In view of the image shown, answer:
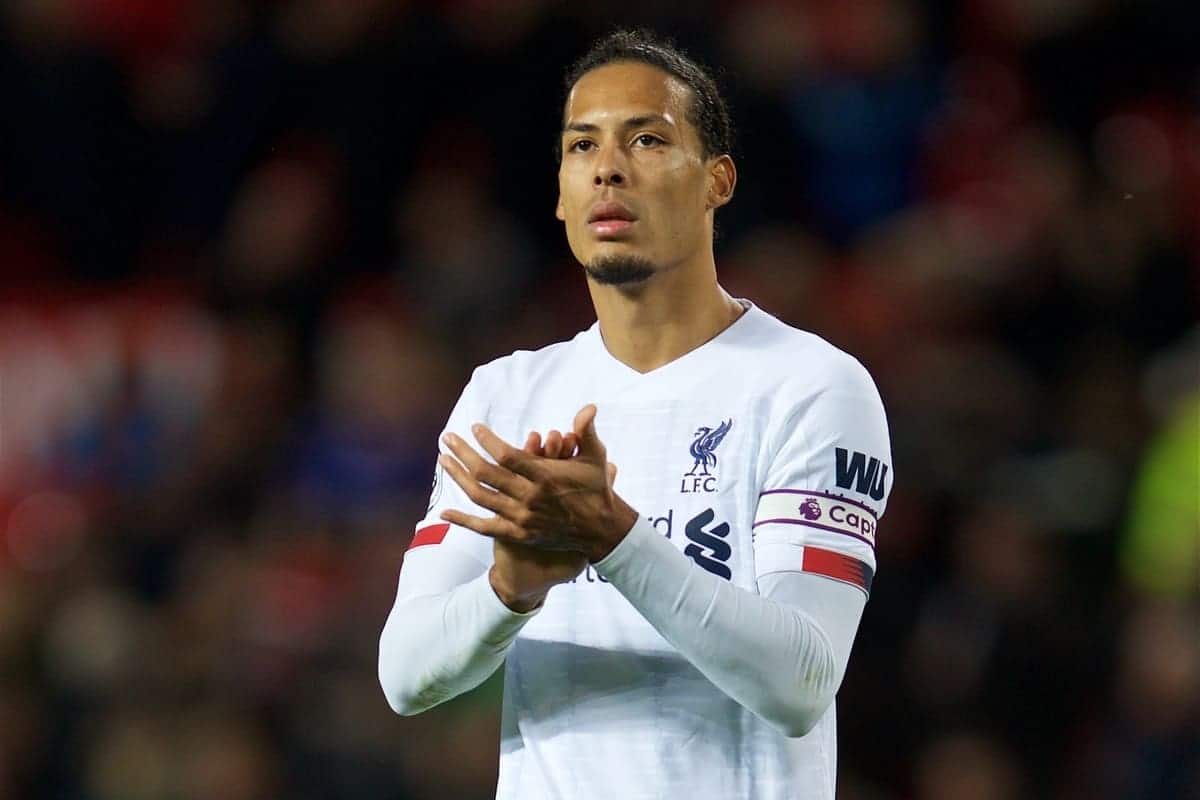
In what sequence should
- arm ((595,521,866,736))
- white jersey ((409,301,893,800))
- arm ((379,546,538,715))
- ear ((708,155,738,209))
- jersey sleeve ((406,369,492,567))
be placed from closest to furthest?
arm ((595,521,866,736)), arm ((379,546,538,715)), white jersey ((409,301,893,800)), jersey sleeve ((406,369,492,567)), ear ((708,155,738,209))

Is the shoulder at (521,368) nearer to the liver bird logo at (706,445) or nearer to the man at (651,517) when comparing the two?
the man at (651,517)

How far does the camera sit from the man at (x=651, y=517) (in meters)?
2.48

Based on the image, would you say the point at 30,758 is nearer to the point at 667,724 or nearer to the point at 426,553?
the point at 426,553

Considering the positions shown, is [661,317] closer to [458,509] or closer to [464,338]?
[458,509]

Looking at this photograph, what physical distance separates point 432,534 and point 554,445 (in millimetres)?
649

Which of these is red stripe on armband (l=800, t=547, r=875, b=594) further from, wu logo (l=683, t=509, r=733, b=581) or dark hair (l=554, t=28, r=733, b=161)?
dark hair (l=554, t=28, r=733, b=161)

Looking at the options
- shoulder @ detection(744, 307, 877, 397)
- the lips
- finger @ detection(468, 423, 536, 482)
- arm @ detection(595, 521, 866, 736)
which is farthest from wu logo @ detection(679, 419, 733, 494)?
finger @ detection(468, 423, 536, 482)

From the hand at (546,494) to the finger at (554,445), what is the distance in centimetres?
1

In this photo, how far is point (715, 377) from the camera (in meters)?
2.94

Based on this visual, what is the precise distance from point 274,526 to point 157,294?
1070 millimetres

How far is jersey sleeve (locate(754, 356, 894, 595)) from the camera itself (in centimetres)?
268

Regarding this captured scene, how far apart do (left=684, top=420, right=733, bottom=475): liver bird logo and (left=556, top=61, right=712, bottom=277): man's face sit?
33 cm

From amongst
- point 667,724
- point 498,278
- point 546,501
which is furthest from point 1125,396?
point 546,501

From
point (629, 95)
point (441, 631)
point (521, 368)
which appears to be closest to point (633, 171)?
point (629, 95)
